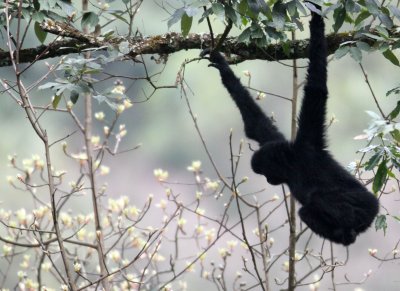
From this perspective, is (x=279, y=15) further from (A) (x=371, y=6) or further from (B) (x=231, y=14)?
(A) (x=371, y=6)

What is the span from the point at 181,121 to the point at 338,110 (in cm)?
316

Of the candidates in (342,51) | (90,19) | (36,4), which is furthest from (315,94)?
(36,4)

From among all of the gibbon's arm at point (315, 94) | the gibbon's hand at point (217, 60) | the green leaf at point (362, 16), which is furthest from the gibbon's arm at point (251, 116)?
the green leaf at point (362, 16)

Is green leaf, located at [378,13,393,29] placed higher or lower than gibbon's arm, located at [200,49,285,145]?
lower

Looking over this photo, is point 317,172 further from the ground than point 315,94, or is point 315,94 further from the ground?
point 315,94

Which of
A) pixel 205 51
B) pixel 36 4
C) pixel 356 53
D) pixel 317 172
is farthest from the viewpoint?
pixel 205 51

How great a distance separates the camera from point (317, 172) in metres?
3.44

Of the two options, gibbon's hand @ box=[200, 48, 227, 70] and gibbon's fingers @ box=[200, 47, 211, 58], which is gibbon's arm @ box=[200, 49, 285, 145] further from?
gibbon's fingers @ box=[200, 47, 211, 58]

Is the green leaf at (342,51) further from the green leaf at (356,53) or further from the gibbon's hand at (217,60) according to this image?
the gibbon's hand at (217,60)

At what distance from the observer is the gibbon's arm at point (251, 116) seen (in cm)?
393

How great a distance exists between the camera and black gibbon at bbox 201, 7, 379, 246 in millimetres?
3279

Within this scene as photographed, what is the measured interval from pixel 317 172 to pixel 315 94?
41cm

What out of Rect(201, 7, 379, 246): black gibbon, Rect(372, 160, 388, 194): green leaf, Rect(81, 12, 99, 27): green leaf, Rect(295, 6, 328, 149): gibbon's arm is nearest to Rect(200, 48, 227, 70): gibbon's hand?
Rect(201, 7, 379, 246): black gibbon

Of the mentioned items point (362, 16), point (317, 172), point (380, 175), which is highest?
point (362, 16)
